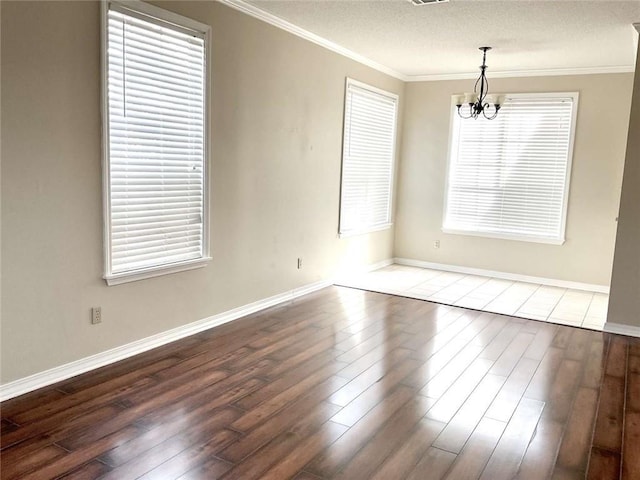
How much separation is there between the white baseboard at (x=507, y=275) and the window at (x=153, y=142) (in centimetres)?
392

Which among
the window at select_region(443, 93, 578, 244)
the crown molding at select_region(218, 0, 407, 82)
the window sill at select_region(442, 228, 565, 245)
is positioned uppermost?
the crown molding at select_region(218, 0, 407, 82)

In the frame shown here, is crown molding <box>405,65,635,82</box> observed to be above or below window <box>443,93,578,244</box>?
above

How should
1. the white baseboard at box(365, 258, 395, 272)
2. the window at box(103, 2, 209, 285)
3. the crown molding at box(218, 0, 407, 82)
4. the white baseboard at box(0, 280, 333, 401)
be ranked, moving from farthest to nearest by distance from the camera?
the white baseboard at box(365, 258, 395, 272) < the crown molding at box(218, 0, 407, 82) < the window at box(103, 2, 209, 285) < the white baseboard at box(0, 280, 333, 401)

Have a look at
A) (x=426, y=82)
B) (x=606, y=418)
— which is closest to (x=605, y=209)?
(x=426, y=82)

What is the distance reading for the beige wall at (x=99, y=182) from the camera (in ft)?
9.25

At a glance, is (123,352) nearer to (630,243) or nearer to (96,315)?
(96,315)

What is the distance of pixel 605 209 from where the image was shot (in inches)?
236

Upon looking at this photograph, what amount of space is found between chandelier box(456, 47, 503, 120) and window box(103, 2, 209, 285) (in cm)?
280

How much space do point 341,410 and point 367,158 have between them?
4.06 m

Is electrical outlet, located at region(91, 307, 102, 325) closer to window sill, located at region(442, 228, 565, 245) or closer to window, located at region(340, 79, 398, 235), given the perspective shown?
window, located at region(340, 79, 398, 235)

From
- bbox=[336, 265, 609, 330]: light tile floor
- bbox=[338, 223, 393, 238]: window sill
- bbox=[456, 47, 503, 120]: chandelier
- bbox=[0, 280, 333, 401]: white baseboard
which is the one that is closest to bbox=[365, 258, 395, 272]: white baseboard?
bbox=[336, 265, 609, 330]: light tile floor

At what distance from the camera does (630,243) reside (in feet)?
14.4

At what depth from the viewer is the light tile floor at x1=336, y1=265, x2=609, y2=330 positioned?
5043 millimetres

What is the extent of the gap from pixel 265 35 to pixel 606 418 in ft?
12.3
